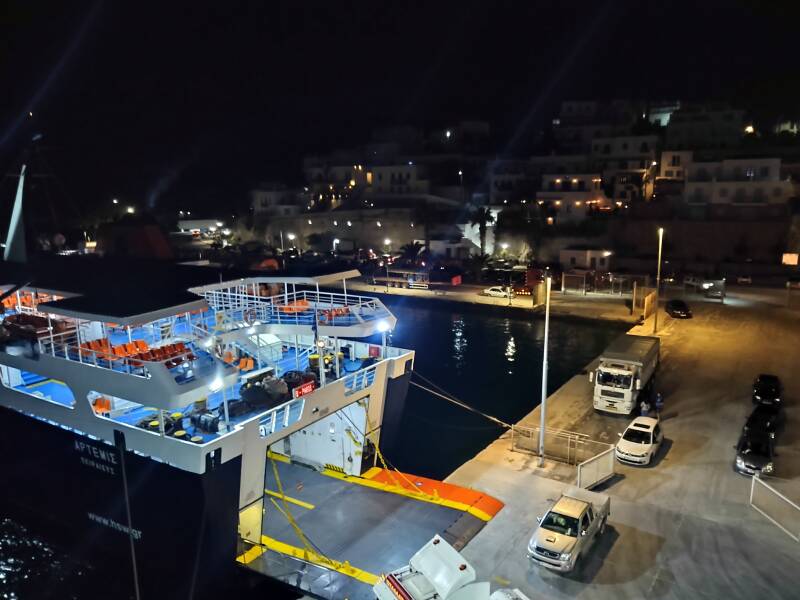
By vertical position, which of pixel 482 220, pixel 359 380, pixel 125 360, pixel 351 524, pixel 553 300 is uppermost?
pixel 482 220

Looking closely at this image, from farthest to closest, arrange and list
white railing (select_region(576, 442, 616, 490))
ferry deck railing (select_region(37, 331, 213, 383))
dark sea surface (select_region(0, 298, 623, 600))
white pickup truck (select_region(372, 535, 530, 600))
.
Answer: white railing (select_region(576, 442, 616, 490)) → dark sea surface (select_region(0, 298, 623, 600)) → ferry deck railing (select_region(37, 331, 213, 383)) → white pickup truck (select_region(372, 535, 530, 600))

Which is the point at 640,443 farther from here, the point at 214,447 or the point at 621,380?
the point at 214,447

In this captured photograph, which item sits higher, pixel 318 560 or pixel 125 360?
pixel 125 360

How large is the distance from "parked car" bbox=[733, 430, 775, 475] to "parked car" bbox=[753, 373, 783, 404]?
3599 mm

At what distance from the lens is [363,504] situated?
43.5ft

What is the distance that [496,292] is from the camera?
39.2 metres

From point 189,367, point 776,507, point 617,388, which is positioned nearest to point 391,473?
point 189,367

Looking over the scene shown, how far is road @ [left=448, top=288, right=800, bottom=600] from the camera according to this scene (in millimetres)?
10055

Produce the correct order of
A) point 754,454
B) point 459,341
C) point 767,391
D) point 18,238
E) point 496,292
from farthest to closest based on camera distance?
point 496,292
point 459,341
point 18,238
point 767,391
point 754,454

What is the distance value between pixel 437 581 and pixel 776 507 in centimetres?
848

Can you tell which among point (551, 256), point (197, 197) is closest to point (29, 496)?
point (551, 256)

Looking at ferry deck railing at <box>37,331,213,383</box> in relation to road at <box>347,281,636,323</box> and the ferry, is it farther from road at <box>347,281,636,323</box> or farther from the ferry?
road at <box>347,281,636,323</box>

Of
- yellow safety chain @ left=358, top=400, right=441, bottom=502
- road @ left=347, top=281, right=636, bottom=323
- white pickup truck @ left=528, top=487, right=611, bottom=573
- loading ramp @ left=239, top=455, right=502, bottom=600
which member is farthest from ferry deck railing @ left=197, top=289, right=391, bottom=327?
road @ left=347, top=281, right=636, bottom=323

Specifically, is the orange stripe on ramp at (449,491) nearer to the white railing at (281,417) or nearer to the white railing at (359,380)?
Answer: the white railing at (359,380)
